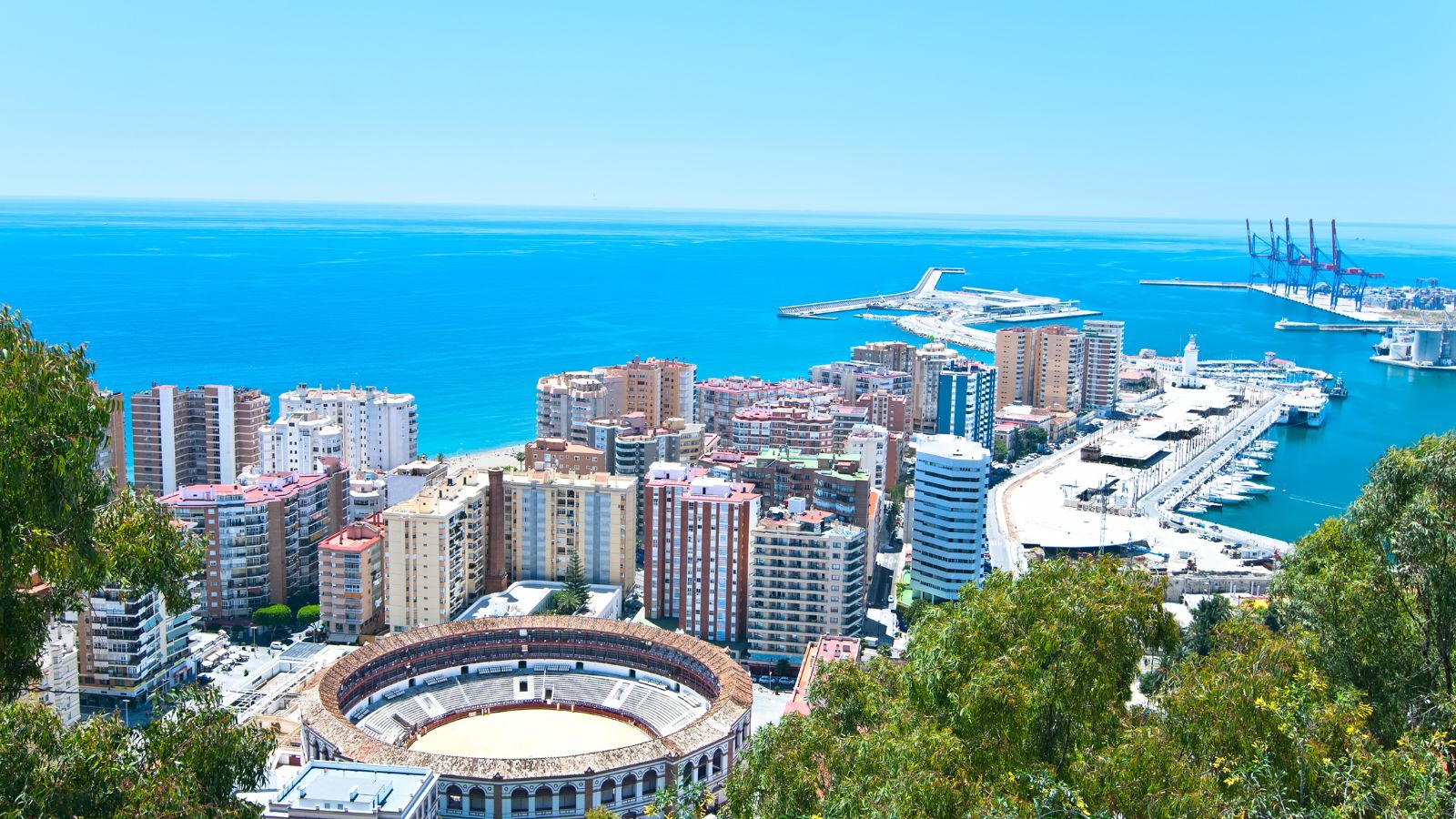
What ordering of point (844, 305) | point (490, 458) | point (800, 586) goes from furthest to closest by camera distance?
1. point (844, 305)
2. point (490, 458)
3. point (800, 586)

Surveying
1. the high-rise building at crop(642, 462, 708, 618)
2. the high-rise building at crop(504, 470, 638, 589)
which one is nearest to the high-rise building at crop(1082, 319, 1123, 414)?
the high-rise building at crop(504, 470, 638, 589)

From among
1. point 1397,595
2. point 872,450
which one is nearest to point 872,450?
point 872,450

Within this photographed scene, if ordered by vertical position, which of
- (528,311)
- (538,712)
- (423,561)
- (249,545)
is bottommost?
(538,712)

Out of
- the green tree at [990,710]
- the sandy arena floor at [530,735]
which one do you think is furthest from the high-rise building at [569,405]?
the green tree at [990,710]

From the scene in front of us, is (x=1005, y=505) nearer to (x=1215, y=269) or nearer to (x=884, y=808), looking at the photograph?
(x=884, y=808)

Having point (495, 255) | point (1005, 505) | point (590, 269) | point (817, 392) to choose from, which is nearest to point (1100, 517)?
point (1005, 505)

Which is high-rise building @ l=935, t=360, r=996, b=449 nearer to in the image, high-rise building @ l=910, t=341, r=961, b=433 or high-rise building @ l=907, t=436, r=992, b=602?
high-rise building @ l=910, t=341, r=961, b=433

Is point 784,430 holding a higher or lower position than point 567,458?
higher

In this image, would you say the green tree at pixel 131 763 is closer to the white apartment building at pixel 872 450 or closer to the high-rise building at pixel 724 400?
the white apartment building at pixel 872 450

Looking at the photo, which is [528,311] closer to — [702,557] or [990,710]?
[702,557]
